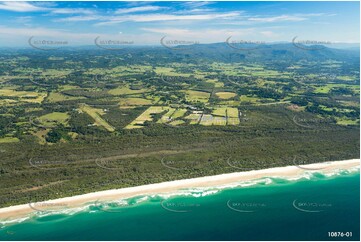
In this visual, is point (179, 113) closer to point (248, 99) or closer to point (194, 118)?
point (194, 118)

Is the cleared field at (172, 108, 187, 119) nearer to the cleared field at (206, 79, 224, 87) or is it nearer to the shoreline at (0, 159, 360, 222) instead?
the shoreline at (0, 159, 360, 222)

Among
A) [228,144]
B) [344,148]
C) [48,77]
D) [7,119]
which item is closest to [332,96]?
[344,148]

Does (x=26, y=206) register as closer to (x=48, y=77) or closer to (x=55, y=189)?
(x=55, y=189)

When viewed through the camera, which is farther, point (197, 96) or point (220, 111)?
point (197, 96)

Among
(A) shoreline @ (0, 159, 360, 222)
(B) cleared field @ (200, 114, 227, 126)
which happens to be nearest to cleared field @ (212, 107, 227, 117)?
(B) cleared field @ (200, 114, 227, 126)

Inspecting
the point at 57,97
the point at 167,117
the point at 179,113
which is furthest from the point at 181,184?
the point at 57,97

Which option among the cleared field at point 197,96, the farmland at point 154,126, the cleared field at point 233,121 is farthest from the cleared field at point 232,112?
the cleared field at point 197,96

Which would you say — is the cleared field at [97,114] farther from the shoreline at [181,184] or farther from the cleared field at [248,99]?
the cleared field at [248,99]
